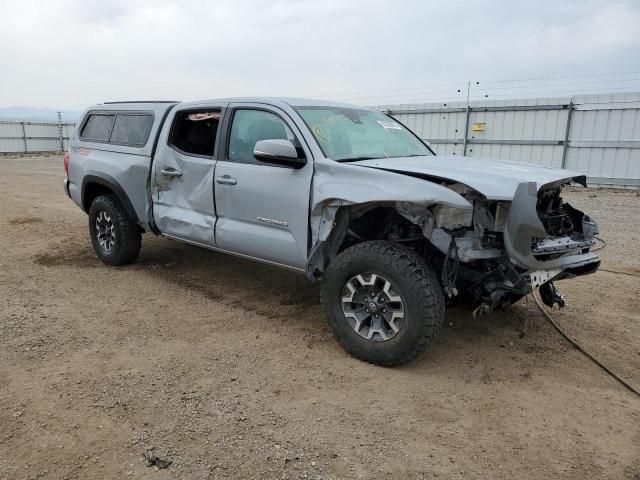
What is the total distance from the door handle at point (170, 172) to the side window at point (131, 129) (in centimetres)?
57

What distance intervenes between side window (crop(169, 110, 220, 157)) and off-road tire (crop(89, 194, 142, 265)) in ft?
3.93

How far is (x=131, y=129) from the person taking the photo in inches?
225

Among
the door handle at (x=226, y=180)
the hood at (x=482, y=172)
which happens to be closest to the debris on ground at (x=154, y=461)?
the hood at (x=482, y=172)

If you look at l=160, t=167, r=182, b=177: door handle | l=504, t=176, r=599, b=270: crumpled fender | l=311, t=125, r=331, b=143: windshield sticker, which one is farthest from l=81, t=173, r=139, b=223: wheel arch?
l=504, t=176, r=599, b=270: crumpled fender

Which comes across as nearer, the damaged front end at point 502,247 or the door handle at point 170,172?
the damaged front end at point 502,247

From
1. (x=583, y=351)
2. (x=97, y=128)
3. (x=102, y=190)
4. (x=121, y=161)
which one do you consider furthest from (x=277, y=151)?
(x=97, y=128)

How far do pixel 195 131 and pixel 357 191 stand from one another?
86.8 inches

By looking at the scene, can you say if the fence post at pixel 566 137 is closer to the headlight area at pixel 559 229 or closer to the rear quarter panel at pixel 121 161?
the headlight area at pixel 559 229

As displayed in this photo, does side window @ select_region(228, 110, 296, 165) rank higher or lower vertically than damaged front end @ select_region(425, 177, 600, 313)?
higher

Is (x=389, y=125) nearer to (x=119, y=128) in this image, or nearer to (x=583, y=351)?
(x=583, y=351)

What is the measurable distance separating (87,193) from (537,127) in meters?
12.3

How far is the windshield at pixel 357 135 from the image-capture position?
13.7 feet

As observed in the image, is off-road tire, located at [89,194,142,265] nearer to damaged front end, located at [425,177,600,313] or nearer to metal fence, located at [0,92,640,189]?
damaged front end, located at [425,177,600,313]

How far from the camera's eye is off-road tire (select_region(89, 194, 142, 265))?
5.84m
